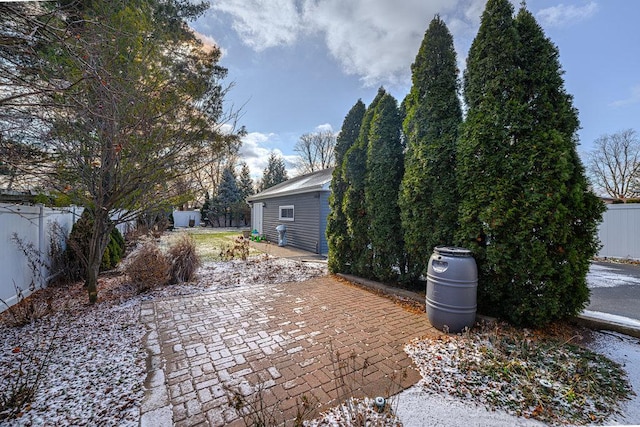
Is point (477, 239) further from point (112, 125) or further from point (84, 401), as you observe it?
point (112, 125)

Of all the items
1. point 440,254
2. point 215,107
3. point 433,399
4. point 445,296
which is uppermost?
point 215,107

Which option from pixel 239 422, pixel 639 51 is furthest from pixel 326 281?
pixel 639 51

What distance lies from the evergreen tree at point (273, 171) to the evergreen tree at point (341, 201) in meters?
24.1

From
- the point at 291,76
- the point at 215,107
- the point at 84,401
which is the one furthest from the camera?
the point at 291,76

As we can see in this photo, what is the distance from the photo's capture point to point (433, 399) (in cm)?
214

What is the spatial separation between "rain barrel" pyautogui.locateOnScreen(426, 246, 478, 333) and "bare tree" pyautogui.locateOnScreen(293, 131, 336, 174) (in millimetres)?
26211

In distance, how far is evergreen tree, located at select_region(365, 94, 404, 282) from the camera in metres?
5.05

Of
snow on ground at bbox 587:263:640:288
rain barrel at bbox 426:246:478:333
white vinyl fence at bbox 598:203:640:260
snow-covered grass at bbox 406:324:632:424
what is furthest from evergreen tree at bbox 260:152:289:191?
snow-covered grass at bbox 406:324:632:424

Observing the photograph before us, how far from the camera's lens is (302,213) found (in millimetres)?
10852

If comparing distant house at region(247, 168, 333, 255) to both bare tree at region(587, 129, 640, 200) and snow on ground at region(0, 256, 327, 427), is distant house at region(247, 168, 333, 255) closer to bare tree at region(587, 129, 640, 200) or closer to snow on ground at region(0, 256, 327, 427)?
snow on ground at region(0, 256, 327, 427)

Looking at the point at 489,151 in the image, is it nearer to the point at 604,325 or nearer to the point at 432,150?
the point at 432,150

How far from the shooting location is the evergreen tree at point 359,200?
225 inches

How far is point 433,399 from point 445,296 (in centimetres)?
146

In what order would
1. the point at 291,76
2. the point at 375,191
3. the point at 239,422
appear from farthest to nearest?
the point at 291,76, the point at 375,191, the point at 239,422
